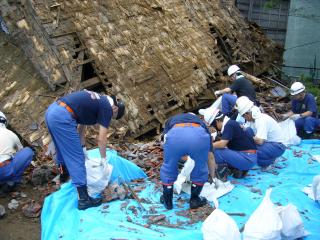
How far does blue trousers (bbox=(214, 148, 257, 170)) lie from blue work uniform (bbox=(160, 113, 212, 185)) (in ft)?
3.51

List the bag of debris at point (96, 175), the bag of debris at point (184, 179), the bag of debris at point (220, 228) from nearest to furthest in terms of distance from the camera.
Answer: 1. the bag of debris at point (220, 228)
2. the bag of debris at point (96, 175)
3. the bag of debris at point (184, 179)

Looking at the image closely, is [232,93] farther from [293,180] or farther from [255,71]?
[255,71]

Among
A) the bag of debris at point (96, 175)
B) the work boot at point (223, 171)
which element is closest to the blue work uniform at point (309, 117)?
the work boot at point (223, 171)

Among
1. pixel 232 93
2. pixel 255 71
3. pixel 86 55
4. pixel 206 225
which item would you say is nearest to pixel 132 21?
pixel 86 55

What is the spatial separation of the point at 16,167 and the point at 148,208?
7.08 feet

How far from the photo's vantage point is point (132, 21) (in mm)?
9383

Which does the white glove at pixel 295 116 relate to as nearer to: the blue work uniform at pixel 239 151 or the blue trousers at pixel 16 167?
the blue work uniform at pixel 239 151

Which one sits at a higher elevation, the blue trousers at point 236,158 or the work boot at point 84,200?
the blue trousers at point 236,158

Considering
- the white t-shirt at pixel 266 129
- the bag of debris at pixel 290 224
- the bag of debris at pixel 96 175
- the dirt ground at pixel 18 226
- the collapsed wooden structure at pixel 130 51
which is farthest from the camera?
the collapsed wooden structure at pixel 130 51

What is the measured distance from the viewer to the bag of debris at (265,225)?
13.4 ft

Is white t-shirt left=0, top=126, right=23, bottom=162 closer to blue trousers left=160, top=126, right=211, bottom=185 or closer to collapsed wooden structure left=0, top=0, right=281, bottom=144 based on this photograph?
collapsed wooden structure left=0, top=0, right=281, bottom=144

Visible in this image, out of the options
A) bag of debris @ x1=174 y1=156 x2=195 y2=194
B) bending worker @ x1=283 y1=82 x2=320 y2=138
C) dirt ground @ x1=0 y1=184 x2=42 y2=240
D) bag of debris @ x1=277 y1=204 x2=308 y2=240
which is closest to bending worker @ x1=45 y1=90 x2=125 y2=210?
dirt ground @ x1=0 y1=184 x2=42 y2=240

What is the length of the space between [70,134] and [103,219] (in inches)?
46.2

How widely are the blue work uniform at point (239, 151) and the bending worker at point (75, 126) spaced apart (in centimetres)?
187
